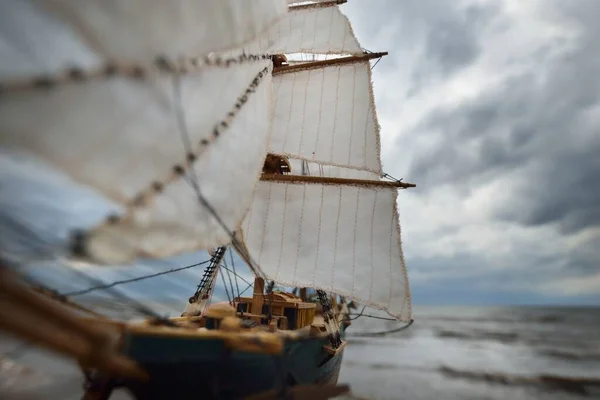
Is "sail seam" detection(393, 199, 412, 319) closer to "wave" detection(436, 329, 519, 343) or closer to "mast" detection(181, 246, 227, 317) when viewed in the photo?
"mast" detection(181, 246, 227, 317)

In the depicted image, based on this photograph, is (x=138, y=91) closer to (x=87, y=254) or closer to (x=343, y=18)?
(x=87, y=254)

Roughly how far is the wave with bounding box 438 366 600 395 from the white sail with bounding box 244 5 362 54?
20448 millimetres

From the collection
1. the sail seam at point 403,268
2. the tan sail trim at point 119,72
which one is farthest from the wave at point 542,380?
the tan sail trim at point 119,72

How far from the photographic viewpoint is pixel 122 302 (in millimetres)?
5312

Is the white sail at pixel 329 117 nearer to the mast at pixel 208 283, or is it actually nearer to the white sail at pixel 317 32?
the white sail at pixel 317 32

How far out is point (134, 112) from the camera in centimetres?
455

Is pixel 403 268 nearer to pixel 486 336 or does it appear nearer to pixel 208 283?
pixel 208 283

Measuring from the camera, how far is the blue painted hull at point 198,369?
5.82 meters

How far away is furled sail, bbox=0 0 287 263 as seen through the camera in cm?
347

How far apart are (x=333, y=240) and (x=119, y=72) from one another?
34.9ft

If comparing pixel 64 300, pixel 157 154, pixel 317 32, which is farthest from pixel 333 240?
pixel 317 32

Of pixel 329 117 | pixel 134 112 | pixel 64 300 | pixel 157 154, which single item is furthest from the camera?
pixel 329 117

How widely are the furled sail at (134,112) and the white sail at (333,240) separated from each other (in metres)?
6.54

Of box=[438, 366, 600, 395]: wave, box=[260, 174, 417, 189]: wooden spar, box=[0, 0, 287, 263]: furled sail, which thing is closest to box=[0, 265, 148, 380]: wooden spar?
box=[0, 0, 287, 263]: furled sail
